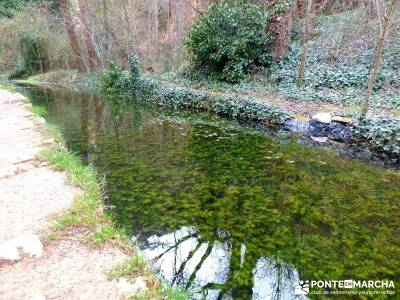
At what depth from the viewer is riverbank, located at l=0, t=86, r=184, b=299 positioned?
2.54 meters

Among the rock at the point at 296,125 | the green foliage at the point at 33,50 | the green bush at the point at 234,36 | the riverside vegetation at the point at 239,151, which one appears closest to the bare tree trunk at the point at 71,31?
the riverside vegetation at the point at 239,151

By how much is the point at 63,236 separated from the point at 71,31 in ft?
71.4

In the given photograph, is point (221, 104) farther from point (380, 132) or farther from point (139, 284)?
point (139, 284)

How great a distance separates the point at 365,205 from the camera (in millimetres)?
4484

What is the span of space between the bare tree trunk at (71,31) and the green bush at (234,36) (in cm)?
1185

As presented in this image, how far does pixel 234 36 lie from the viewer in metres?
13.0

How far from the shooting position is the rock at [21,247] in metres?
2.80

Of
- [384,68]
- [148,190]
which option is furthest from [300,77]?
[148,190]

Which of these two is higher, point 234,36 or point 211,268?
point 234,36

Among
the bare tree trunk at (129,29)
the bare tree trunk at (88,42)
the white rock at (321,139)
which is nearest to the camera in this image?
the white rock at (321,139)

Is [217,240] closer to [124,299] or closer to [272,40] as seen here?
[124,299]

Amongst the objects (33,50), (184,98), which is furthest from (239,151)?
(33,50)

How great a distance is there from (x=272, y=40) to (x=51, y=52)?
1998 centimetres

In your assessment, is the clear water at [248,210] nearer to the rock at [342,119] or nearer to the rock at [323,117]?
the rock at [323,117]
